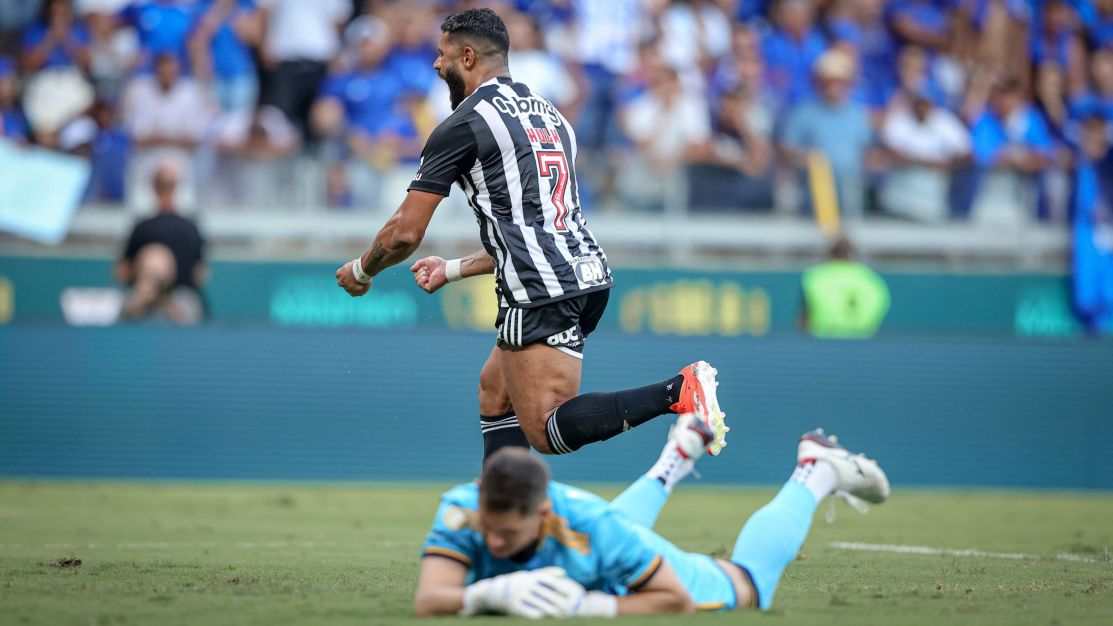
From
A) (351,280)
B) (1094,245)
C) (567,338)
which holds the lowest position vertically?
(567,338)

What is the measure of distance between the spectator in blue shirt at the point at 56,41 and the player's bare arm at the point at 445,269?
9.21 metres

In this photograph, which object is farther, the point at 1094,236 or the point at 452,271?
the point at 1094,236

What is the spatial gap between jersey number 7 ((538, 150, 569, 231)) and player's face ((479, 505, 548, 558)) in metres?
2.21

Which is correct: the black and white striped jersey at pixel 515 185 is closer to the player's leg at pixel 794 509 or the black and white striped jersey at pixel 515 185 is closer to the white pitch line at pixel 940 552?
the player's leg at pixel 794 509

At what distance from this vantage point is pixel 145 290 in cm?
1421

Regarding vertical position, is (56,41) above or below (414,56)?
above

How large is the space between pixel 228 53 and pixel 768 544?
37.6 feet

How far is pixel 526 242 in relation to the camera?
7199 millimetres

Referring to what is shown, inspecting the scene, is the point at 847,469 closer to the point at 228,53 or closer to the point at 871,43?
the point at 228,53

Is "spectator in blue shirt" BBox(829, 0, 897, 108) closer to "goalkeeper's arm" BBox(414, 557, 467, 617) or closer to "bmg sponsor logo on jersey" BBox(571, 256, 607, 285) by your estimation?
"bmg sponsor logo on jersey" BBox(571, 256, 607, 285)

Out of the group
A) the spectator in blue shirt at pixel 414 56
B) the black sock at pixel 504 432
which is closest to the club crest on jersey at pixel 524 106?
the black sock at pixel 504 432

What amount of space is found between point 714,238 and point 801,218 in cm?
91

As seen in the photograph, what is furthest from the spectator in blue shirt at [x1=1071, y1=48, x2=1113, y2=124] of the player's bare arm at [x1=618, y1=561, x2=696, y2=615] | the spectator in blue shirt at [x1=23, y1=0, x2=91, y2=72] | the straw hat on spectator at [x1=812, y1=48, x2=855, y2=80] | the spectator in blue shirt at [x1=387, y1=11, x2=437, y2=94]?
the player's bare arm at [x1=618, y1=561, x2=696, y2=615]

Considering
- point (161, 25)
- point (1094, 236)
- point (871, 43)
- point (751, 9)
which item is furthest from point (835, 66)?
point (161, 25)
